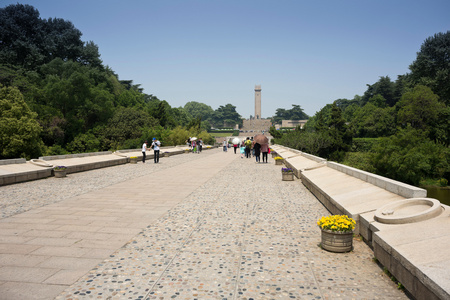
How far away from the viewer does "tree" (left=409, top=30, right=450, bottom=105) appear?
146 ft

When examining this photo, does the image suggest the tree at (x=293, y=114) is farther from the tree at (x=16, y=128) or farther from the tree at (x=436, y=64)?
the tree at (x=16, y=128)

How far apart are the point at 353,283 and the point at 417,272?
81 centimetres

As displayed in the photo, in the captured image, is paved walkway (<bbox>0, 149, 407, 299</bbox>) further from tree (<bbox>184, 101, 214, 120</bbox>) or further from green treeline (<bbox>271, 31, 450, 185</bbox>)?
tree (<bbox>184, 101, 214, 120</bbox>)

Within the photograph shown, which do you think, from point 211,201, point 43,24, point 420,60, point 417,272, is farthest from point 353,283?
point 43,24

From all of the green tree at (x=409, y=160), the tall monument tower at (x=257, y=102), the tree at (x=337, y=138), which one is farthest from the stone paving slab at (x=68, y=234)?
the tall monument tower at (x=257, y=102)

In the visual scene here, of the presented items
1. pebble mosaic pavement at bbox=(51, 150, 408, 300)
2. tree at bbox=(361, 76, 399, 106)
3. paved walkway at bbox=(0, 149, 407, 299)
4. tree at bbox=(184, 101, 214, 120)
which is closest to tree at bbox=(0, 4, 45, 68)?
paved walkway at bbox=(0, 149, 407, 299)

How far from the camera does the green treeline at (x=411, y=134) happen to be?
2841 cm

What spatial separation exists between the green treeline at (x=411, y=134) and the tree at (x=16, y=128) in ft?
84.9

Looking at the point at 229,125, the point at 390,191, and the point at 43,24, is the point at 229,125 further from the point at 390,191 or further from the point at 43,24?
the point at 390,191

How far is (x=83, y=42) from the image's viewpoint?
2195 inches

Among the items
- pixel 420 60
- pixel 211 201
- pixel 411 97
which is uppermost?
pixel 420 60

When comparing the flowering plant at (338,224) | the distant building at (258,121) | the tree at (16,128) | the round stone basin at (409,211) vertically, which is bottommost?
the flowering plant at (338,224)

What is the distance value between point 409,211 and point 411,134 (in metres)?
31.9

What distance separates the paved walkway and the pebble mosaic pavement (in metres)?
0.01
